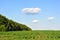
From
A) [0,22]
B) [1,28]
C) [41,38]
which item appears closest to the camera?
[41,38]

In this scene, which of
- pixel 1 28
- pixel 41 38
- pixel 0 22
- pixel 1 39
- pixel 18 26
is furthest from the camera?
pixel 18 26

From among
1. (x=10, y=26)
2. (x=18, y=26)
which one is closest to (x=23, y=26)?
(x=18, y=26)

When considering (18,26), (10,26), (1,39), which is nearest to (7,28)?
(10,26)

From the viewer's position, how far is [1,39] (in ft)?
29.8

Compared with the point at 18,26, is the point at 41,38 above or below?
below

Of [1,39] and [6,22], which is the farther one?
[6,22]

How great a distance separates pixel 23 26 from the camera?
3703 cm

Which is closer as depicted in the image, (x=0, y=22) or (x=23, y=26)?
(x=0, y=22)

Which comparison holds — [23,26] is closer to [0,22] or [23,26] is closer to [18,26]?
[18,26]

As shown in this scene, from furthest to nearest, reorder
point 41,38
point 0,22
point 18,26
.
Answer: point 18,26 → point 0,22 → point 41,38

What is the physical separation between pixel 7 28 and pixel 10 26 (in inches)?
25.0

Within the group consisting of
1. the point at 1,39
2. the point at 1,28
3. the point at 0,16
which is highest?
the point at 0,16

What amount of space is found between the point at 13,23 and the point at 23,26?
263 centimetres

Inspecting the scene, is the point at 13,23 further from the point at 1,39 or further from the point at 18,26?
the point at 1,39
